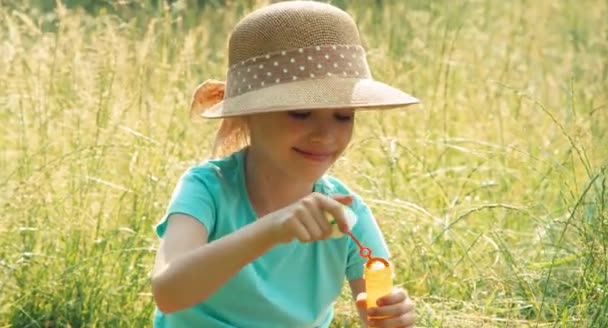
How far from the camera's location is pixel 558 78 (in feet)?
18.5

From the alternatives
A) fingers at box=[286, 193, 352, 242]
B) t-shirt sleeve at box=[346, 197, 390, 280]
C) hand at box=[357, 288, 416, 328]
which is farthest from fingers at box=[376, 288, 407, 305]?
t-shirt sleeve at box=[346, 197, 390, 280]

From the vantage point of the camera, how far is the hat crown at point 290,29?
2611mm

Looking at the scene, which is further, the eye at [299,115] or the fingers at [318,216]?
the eye at [299,115]

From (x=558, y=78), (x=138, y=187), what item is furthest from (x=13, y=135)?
(x=558, y=78)

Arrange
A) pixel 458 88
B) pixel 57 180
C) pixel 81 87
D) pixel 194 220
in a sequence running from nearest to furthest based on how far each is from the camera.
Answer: pixel 194 220 < pixel 57 180 < pixel 81 87 < pixel 458 88

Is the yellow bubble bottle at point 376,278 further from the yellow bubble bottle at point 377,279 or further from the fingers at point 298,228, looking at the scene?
the fingers at point 298,228

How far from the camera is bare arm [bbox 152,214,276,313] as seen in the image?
226 centimetres

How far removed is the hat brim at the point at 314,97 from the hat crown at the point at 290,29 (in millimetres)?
95

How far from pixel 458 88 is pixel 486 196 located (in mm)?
1230

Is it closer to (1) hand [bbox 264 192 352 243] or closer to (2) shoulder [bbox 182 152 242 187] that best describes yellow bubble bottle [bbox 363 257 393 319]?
(1) hand [bbox 264 192 352 243]

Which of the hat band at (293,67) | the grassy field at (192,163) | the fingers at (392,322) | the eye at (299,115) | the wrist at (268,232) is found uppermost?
the hat band at (293,67)

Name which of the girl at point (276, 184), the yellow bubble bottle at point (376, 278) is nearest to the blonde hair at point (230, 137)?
the girl at point (276, 184)

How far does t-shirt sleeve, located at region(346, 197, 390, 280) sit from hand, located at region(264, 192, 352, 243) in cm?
62

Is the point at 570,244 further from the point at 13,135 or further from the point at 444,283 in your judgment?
the point at 13,135
